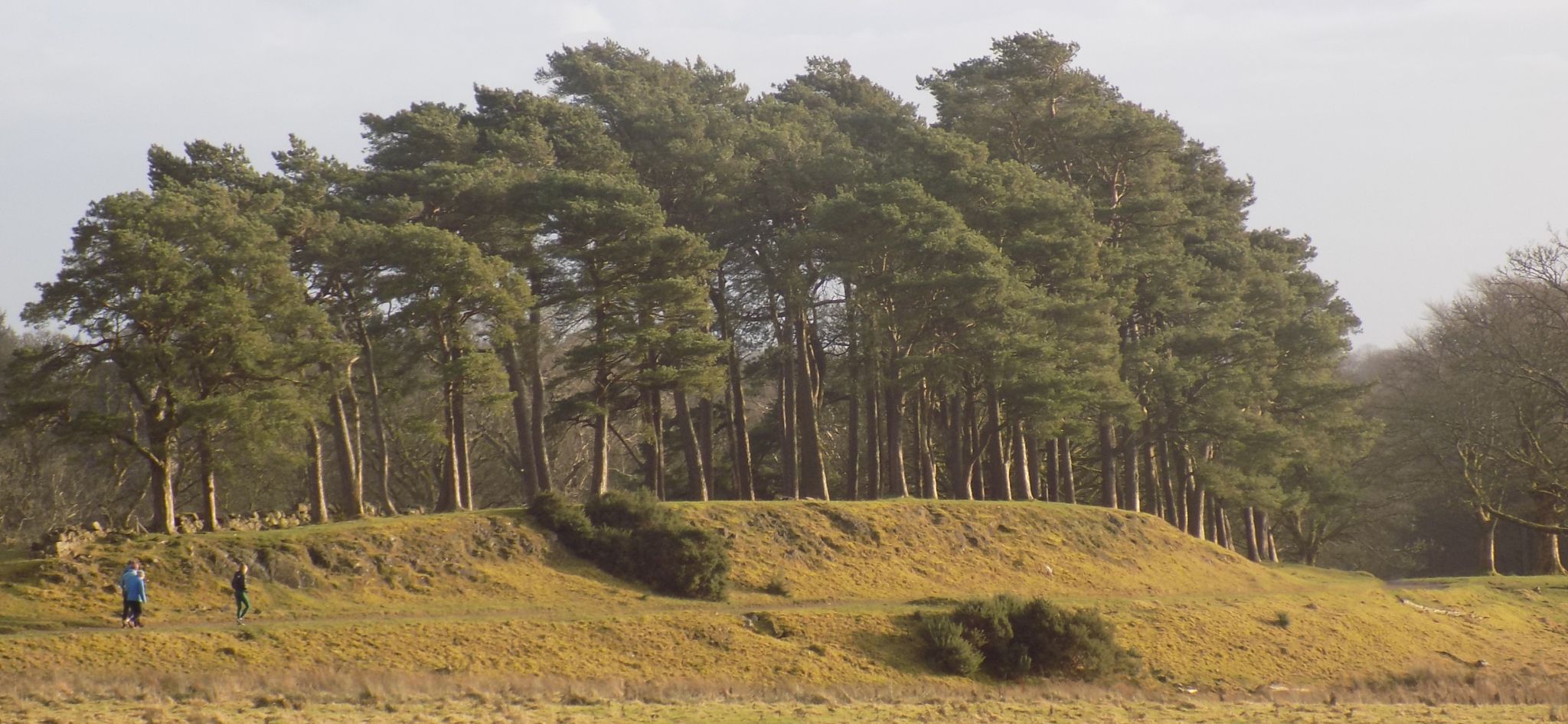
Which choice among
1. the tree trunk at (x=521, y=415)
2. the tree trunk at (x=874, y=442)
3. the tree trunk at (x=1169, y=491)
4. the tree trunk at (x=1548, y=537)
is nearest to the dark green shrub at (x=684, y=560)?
the tree trunk at (x=521, y=415)

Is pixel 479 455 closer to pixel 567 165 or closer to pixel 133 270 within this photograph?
pixel 567 165

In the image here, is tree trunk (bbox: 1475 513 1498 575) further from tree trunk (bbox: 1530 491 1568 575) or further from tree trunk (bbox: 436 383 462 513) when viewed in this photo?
tree trunk (bbox: 436 383 462 513)

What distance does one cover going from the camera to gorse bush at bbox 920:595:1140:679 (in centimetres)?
3095

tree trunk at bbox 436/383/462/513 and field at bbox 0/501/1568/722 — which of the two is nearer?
field at bbox 0/501/1568/722

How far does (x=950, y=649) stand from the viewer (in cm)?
3083

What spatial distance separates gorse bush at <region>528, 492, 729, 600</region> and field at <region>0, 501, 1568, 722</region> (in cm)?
61

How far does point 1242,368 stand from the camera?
50.0m

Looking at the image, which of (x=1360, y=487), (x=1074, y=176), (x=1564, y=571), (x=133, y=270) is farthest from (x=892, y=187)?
(x=1564, y=571)

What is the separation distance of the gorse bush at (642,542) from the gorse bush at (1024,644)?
5799 mm

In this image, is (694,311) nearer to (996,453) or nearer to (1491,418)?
(996,453)

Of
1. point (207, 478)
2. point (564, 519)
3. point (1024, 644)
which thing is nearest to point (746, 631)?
point (1024, 644)

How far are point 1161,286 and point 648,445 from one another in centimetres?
2021

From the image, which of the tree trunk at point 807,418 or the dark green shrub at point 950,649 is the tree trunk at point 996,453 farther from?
the dark green shrub at point 950,649

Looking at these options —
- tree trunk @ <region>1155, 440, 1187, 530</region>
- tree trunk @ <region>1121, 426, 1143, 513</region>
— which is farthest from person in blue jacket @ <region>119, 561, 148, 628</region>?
tree trunk @ <region>1155, 440, 1187, 530</region>
